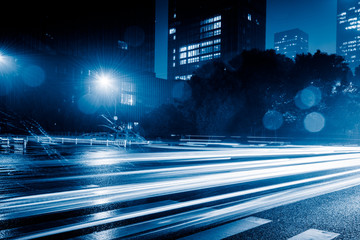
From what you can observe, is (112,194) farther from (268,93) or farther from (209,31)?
(209,31)

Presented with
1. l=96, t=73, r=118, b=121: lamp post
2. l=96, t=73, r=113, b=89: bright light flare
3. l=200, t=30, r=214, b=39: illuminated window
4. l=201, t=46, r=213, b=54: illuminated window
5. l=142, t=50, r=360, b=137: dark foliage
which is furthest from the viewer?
l=200, t=30, r=214, b=39: illuminated window

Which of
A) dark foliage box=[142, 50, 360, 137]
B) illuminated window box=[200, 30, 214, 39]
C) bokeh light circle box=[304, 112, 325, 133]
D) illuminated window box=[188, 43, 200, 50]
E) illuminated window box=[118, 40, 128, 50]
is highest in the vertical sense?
illuminated window box=[200, 30, 214, 39]

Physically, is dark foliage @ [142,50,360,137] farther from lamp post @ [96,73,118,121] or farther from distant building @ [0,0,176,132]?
distant building @ [0,0,176,132]

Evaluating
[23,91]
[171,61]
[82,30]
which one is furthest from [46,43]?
[171,61]

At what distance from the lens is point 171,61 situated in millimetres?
147375

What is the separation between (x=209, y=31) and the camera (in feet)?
440

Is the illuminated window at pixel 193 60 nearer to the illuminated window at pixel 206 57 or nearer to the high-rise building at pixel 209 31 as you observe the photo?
the high-rise building at pixel 209 31

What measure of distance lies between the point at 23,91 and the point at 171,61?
95578 millimetres

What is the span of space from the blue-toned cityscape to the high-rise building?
1429 millimetres

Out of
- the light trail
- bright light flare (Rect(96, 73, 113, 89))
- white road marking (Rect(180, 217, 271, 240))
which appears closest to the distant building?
bright light flare (Rect(96, 73, 113, 89))

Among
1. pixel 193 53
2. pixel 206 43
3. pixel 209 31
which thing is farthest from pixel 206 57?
pixel 209 31

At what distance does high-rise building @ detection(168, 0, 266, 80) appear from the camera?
415ft

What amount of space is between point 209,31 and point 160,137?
101 meters

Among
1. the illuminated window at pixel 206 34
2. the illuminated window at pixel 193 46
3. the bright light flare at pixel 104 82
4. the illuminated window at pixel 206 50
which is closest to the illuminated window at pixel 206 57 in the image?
the illuminated window at pixel 206 50
